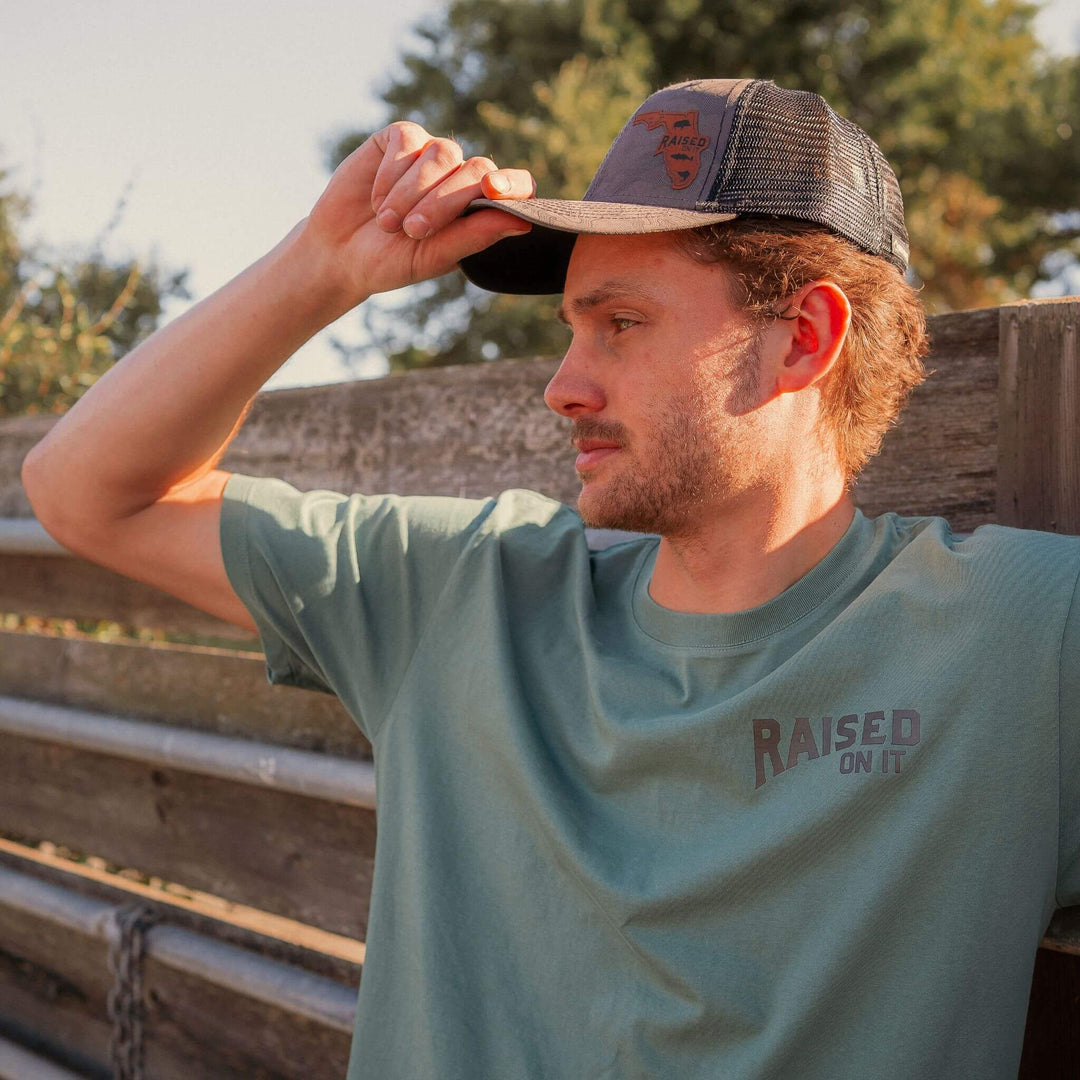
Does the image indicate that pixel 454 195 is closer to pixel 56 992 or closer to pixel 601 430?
pixel 601 430

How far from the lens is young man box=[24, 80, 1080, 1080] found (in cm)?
124

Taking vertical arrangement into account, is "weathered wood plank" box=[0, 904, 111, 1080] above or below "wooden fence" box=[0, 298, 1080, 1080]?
below

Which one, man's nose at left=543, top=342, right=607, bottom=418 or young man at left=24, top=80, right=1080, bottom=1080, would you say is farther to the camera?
man's nose at left=543, top=342, right=607, bottom=418

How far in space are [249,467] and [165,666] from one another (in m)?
0.47

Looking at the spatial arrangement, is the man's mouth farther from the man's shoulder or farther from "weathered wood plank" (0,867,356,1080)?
"weathered wood plank" (0,867,356,1080)

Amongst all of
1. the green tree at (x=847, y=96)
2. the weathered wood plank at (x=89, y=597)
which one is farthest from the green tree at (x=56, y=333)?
the green tree at (x=847, y=96)

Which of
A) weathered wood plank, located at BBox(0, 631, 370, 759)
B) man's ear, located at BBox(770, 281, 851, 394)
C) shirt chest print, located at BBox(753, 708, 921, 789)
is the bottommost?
weathered wood plank, located at BBox(0, 631, 370, 759)

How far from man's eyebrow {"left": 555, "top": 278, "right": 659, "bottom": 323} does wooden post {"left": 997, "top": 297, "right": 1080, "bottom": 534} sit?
0.52m

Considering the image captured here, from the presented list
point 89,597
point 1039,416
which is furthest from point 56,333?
point 1039,416

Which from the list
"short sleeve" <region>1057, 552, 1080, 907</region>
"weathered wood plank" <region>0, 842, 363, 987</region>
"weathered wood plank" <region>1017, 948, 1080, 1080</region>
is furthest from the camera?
"weathered wood plank" <region>0, 842, 363, 987</region>

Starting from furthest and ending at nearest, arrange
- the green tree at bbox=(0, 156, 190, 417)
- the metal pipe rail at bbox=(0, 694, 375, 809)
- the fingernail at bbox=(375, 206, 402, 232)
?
the green tree at bbox=(0, 156, 190, 417) → the metal pipe rail at bbox=(0, 694, 375, 809) → the fingernail at bbox=(375, 206, 402, 232)

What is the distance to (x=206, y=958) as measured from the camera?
2154 millimetres

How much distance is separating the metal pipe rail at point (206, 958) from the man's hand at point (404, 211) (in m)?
1.25

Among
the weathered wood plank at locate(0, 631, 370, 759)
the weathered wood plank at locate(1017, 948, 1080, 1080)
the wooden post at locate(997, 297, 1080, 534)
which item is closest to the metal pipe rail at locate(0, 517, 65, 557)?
the weathered wood plank at locate(0, 631, 370, 759)
